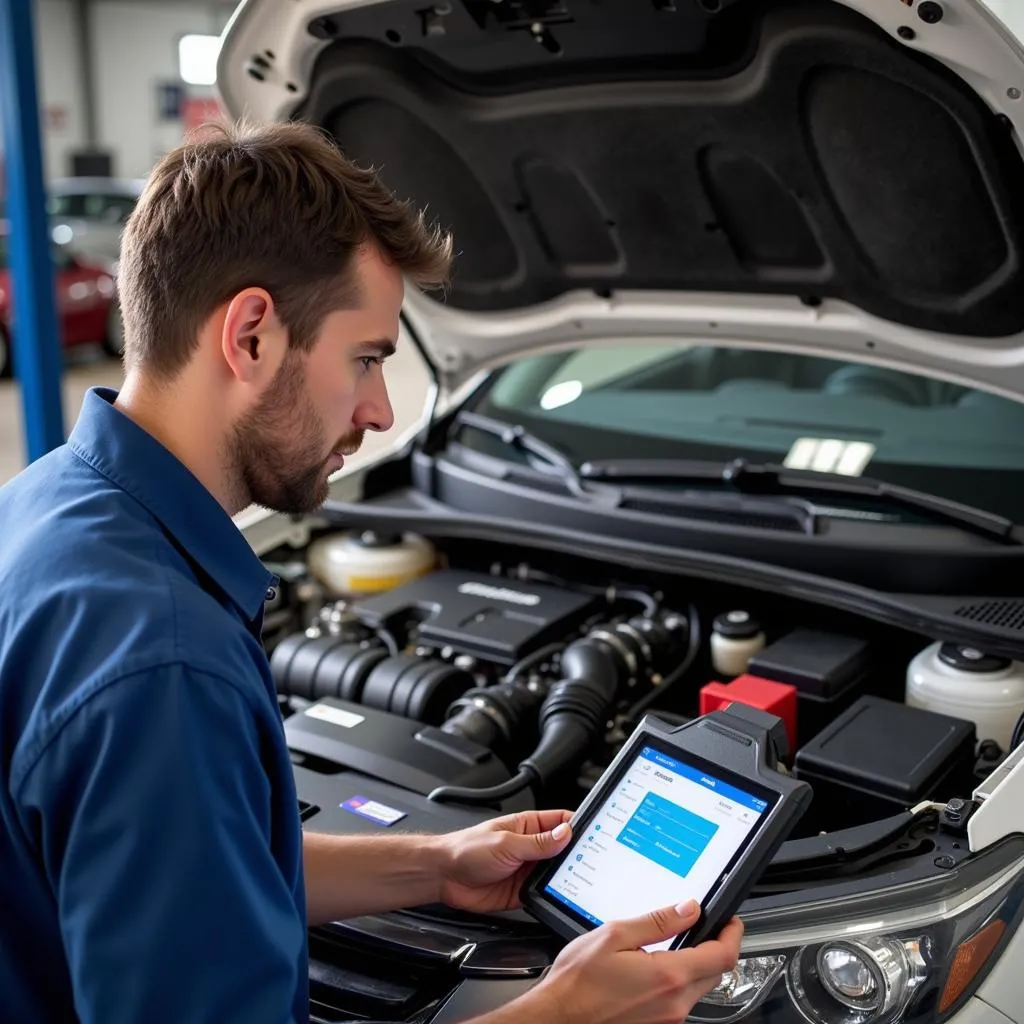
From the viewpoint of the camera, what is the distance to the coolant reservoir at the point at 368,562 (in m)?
2.67

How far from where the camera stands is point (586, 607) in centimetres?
240

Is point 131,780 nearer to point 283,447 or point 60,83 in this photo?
point 283,447

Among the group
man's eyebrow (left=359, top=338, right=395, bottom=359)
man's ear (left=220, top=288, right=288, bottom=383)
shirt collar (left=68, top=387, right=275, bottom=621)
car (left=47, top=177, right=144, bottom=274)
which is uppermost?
man's ear (left=220, top=288, right=288, bottom=383)

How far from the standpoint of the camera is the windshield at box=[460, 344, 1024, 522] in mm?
2309

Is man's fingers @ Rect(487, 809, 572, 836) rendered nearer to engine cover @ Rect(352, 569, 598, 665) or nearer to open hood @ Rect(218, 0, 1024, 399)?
engine cover @ Rect(352, 569, 598, 665)

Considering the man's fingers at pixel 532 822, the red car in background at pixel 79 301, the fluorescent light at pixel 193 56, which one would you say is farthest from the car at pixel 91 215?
the man's fingers at pixel 532 822

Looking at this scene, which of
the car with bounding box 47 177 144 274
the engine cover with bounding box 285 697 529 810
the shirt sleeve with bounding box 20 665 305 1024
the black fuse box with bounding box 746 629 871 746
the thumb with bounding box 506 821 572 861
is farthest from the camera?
the car with bounding box 47 177 144 274

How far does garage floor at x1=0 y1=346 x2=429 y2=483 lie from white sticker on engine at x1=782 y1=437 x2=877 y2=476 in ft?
13.0

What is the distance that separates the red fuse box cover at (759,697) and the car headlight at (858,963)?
42 cm

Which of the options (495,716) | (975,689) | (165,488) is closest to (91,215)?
(495,716)

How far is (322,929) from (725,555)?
968 millimetres

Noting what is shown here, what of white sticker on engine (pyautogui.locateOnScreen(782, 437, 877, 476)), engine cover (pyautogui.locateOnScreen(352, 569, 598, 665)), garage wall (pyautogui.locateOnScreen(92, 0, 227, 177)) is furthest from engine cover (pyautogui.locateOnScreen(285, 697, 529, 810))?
garage wall (pyautogui.locateOnScreen(92, 0, 227, 177))

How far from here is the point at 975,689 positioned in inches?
76.3

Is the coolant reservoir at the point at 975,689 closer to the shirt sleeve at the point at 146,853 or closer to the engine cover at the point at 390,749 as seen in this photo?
the engine cover at the point at 390,749
